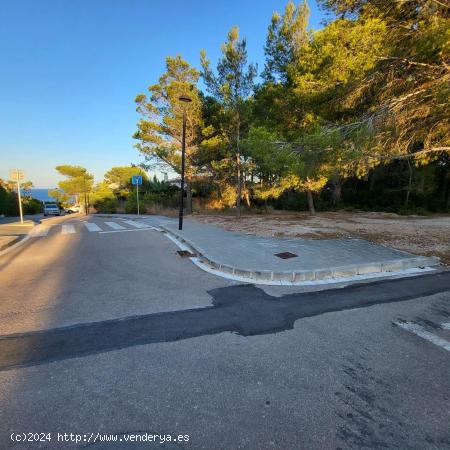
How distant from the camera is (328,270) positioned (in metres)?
5.62

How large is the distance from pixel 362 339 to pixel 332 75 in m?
8.34

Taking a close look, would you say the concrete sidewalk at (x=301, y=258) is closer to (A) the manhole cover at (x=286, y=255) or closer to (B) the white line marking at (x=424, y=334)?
(A) the manhole cover at (x=286, y=255)

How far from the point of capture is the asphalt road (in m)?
1.99

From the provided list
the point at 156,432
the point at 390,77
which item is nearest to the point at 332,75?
the point at 390,77

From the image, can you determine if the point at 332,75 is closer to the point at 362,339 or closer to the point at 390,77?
the point at 390,77

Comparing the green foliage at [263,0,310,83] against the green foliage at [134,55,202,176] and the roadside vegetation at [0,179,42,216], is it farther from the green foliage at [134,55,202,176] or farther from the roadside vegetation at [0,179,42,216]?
the roadside vegetation at [0,179,42,216]

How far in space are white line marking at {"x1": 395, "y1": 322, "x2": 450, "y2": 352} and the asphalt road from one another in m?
0.02

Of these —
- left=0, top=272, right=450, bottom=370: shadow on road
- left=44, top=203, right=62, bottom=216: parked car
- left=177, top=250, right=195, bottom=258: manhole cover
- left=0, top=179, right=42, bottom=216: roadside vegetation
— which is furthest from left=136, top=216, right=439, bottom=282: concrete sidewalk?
left=0, top=179, right=42, bottom=216: roadside vegetation

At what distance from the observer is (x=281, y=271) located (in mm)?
5566

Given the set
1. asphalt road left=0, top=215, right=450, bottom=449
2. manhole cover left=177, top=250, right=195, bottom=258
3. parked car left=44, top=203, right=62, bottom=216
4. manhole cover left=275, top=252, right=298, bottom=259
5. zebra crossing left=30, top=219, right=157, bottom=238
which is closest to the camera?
asphalt road left=0, top=215, right=450, bottom=449

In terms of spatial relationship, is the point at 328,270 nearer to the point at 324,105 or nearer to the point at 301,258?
the point at 301,258

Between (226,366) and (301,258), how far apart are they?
4.33 metres

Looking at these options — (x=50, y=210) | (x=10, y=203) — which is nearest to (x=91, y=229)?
(x=50, y=210)

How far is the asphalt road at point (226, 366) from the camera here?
6.54 ft
